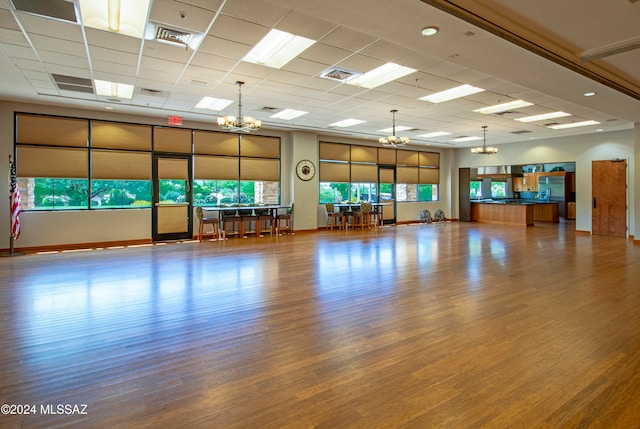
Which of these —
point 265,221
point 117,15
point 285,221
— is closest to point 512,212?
point 285,221

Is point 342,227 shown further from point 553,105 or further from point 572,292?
point 572,292

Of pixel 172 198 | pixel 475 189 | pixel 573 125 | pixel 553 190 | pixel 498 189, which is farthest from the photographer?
pixel 498 189

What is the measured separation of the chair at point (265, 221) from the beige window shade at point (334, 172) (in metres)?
2.55

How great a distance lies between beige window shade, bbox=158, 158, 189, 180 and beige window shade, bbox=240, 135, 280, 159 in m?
1.81

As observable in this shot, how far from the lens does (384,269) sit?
19.8 ft

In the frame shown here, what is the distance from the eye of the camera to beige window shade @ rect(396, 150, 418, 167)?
48.6 feet

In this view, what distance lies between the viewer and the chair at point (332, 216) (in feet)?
40.2

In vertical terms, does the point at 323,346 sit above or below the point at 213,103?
below

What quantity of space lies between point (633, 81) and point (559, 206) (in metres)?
11.3

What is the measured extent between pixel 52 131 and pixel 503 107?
35.9 ft

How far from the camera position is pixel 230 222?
35.0ft

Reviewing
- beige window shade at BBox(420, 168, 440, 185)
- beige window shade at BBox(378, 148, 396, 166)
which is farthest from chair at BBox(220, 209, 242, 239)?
beige window shade at BBox(420, 168, 440, 185)

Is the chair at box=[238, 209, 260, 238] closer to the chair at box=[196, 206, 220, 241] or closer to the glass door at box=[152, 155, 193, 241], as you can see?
the chair at box=[196, 206, 220, 241]

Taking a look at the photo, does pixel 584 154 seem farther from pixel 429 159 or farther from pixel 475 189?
pixel 429 159
